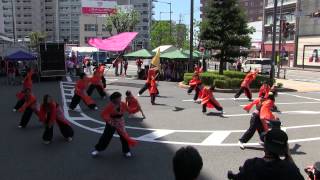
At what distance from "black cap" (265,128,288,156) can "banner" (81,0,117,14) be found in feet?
322

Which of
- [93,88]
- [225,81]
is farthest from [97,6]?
[93,88]

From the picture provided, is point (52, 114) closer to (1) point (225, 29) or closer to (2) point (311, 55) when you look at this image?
(1) point (225, 29)

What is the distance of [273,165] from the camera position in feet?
13.2

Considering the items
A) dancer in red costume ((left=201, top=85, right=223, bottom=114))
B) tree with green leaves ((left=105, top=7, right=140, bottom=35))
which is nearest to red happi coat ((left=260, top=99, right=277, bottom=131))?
dancer in red costume ((left=201, top=85, right=223, bottom=114))

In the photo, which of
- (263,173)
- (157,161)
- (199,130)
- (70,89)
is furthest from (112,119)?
(70,89)

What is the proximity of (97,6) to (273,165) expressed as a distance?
10221 centimetres

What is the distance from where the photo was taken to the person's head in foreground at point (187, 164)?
3668 millimetres

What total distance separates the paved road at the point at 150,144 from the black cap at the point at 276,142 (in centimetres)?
450

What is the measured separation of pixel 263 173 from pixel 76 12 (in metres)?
150

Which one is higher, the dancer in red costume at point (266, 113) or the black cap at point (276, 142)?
the black cap at point (276, 142)

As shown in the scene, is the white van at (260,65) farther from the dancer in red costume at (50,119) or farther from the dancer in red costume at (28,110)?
the dancer in red costume at (50,119)

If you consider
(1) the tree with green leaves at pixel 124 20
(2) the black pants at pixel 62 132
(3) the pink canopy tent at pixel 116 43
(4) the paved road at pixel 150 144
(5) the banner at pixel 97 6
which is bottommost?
(4) the paved road at pixel 150 144

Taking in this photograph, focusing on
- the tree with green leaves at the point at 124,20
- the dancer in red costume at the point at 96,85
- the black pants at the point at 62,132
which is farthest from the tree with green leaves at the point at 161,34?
the black pants at the point at 62,132

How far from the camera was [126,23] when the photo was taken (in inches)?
3401
